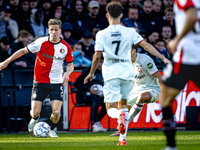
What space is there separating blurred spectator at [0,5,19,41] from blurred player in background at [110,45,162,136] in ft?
15.5

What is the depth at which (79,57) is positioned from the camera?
11.2 m

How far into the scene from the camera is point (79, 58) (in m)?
11.2

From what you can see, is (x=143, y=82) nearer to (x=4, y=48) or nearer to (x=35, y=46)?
(x=35, y=46)

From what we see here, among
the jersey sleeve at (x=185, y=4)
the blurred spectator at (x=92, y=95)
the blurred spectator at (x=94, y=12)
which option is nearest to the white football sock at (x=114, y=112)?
the jersey sleeve at (x=185, y=4)

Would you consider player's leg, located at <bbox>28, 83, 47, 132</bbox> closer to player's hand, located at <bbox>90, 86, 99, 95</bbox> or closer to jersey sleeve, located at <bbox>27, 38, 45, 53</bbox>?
jersey sleeve, located at <bbox>27, 38, 45, 53</bbox>

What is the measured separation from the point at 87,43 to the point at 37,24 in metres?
1.71

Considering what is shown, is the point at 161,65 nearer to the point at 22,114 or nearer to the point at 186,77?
the point at 22,114

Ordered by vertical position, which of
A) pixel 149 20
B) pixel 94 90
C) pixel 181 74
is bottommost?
pixel 94 90

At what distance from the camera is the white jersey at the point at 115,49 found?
238 inches

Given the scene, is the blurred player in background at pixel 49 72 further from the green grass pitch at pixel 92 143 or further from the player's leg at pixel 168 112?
the player's leg at pixel 168 112

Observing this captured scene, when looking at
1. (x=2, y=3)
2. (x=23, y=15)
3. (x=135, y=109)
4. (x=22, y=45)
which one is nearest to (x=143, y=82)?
(x=135, y=109)

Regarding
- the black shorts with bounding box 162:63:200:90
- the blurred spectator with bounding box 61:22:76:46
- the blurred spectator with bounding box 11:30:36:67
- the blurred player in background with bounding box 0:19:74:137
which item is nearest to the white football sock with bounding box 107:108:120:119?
Result: the black shorts with bounding box 162:63:200:90

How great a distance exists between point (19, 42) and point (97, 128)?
3.42m

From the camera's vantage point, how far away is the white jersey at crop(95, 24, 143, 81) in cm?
604
